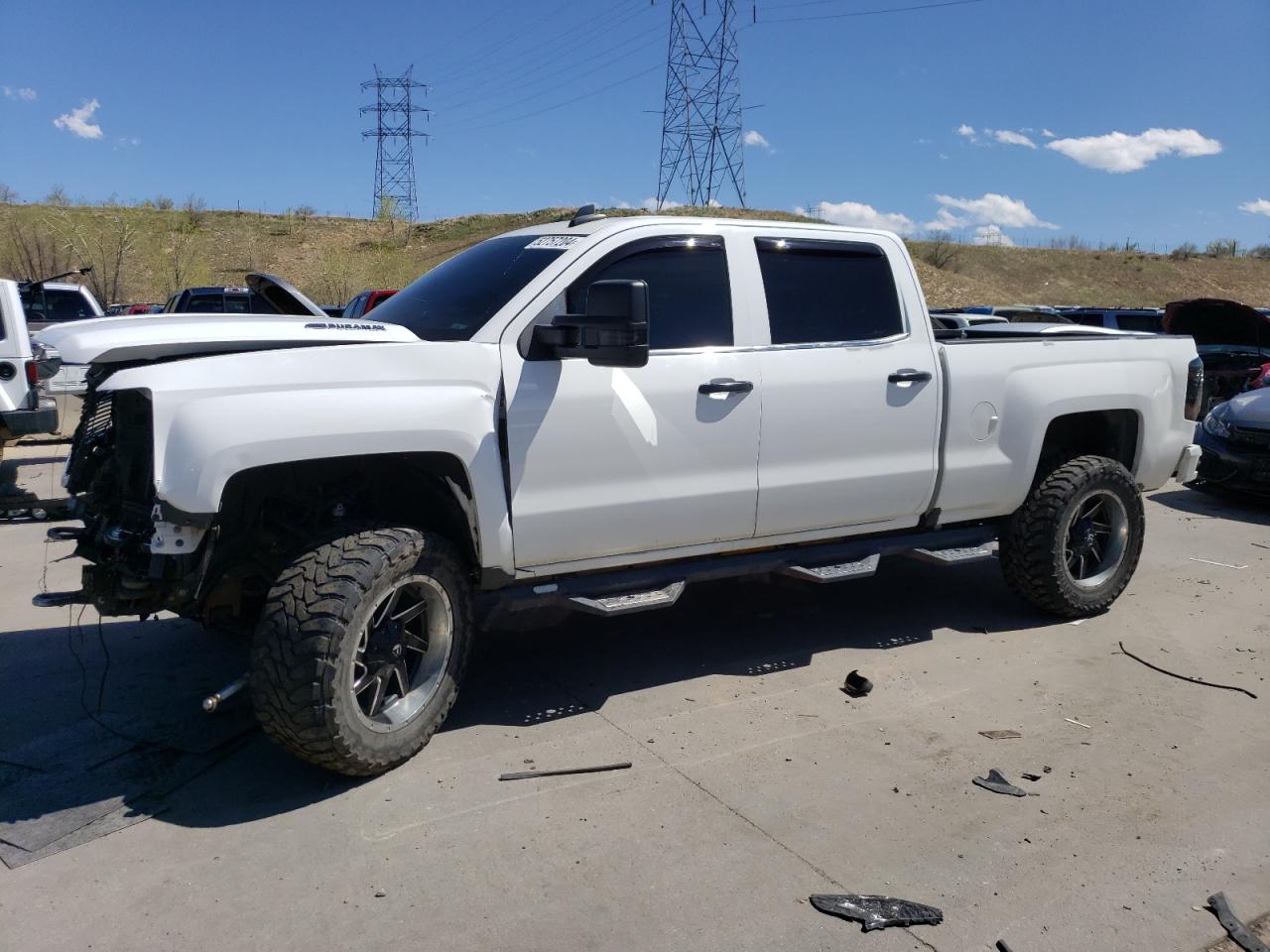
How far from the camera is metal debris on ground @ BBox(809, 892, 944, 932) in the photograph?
9.96ft

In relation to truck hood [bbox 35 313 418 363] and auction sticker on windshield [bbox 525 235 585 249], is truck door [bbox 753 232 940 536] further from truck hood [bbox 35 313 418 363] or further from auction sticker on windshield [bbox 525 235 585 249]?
truck hood [bbox 35 313 418 363]

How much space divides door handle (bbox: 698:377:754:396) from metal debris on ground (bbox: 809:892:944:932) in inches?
84.9

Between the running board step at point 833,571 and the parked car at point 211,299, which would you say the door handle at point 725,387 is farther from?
the parked car at point 211,299

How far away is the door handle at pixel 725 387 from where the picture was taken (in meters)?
4.43

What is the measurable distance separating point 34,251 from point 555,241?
50454mm

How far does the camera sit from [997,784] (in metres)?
3.92

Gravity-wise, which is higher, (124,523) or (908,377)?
(908,377)

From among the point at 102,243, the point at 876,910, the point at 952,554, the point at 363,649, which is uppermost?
the point at 102,243

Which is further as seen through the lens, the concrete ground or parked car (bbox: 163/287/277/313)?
parked car (bbox: 163/287/277/313)

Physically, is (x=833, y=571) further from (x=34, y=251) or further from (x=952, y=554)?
(x=34, y=251)

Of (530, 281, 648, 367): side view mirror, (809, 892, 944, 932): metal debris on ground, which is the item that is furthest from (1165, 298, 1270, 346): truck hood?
(809, 892, 944, 932): metal debris on ground

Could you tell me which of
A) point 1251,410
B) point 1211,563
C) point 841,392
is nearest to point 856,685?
point 841,392

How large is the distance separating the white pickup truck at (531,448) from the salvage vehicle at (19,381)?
6.40 m

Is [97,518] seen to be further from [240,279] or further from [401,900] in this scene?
[240,279]
